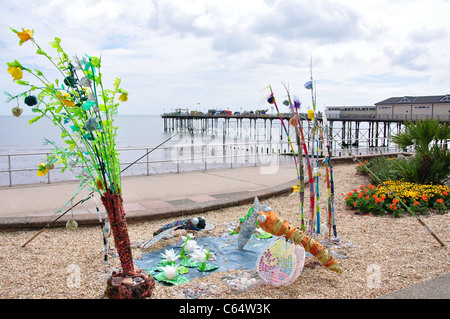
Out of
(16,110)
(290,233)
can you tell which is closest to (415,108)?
(290,233)

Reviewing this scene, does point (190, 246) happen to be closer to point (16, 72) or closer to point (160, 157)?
point (16, 72)

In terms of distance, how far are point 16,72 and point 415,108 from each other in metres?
54.8

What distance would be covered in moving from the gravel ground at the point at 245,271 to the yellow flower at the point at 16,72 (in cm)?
187

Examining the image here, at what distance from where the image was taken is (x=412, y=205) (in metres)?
6.19

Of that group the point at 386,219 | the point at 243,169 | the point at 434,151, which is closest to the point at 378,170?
the point at 434,151

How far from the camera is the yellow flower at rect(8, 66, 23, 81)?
9.20 ft

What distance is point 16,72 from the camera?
2.82m

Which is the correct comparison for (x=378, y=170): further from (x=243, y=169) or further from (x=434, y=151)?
(x=243, y=169)

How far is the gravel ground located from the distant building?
1727 inches

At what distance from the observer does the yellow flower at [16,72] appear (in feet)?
9.20

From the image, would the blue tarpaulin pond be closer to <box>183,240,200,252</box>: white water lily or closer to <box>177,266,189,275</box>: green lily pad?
<box>177,266,189,275</box>: green lily pad

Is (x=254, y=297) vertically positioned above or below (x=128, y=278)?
below

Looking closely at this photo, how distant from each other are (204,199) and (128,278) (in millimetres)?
4143
